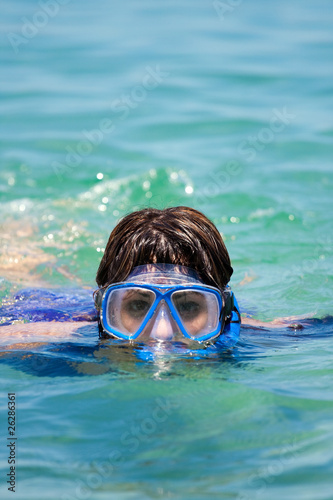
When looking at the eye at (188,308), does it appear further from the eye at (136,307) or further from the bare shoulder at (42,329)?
the bare shoulder at (42,329)

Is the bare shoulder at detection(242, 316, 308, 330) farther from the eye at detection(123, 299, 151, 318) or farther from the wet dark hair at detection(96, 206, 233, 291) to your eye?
the eye at detection(123, 299, 151, 318)

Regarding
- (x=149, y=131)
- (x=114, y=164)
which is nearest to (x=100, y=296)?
(x=114, y=164)

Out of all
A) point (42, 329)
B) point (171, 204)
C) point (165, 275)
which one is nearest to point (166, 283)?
point (165, 275)

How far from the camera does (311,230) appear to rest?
6.86m

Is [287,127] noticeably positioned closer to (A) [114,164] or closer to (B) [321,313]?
(A) [114,164]

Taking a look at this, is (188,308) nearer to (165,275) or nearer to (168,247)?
(165,275)

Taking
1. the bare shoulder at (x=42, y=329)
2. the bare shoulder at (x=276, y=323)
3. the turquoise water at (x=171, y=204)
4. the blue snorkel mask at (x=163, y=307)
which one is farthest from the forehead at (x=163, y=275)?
the bare shoulder at (x=276, y=323)

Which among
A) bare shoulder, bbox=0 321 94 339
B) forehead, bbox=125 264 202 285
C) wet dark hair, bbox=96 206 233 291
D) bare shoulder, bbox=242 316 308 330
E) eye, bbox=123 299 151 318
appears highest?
wet dark hair, bbox=96 206 233 291

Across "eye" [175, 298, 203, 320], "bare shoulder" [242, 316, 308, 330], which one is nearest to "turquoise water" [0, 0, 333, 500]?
"bare shoulder" [242, 316, 308, 330]

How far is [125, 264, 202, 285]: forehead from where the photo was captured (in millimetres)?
3417

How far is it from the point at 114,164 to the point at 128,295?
5466 mm

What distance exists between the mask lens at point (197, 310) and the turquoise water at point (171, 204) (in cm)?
18

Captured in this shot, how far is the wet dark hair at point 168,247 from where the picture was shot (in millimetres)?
3525

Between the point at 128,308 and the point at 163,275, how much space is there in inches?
9.7
